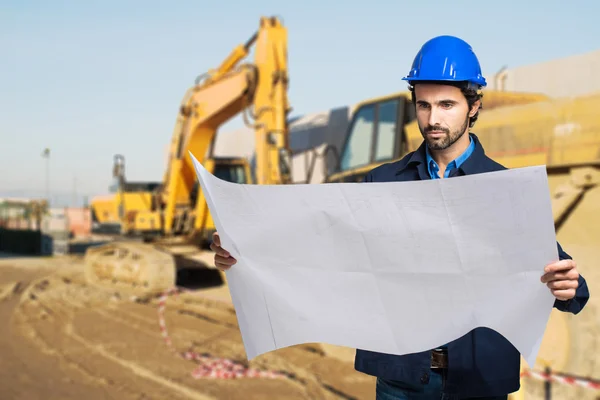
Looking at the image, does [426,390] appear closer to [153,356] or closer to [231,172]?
[153,356]

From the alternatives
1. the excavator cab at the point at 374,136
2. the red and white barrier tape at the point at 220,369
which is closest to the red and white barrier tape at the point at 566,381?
the red and white barrier tape at the point at 220,369

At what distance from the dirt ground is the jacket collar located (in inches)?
170

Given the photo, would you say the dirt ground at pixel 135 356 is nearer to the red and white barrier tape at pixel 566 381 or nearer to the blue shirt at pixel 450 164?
the red and white barrier tape at pixel 566 381

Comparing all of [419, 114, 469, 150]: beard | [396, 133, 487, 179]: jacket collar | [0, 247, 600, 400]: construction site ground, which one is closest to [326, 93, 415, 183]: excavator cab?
[0, 247, 600, 400]: construction site ground

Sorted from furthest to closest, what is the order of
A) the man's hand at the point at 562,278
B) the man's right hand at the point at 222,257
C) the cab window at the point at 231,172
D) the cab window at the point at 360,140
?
1. the cab window at the point at 231,172
2. the cab window at the point at 360,140
3. the man's right hand at the point at 222,257
4. the man's hand at the point at 562,278

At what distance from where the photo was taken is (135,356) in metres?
7.43

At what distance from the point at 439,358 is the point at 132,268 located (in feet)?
37.9

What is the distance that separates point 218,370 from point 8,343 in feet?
10.7

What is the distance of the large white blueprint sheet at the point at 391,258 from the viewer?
1.58 metres

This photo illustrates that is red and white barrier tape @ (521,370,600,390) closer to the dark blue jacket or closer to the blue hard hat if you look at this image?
the dark blue jacket

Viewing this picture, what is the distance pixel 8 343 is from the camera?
26.7 feet

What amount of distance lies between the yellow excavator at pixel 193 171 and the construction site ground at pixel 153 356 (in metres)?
1.56

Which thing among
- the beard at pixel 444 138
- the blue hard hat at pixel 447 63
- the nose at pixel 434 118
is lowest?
the beard at pixel 444 138

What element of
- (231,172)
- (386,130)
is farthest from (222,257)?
(231,172)
